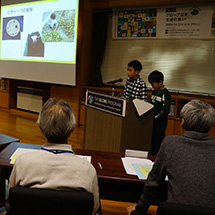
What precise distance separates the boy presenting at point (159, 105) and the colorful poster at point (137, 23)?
2328 mm

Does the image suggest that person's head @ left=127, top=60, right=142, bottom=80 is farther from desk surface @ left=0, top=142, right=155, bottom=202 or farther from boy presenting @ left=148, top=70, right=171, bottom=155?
desk surface @ left=0, top=142, right=155, bottom=202

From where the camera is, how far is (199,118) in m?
1.30

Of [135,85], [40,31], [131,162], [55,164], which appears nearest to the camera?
[55,164]

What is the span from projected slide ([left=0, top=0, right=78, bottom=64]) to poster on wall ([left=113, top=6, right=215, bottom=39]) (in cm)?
110

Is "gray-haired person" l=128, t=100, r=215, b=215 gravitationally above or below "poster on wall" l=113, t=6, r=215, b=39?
below

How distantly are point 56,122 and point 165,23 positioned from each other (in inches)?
170

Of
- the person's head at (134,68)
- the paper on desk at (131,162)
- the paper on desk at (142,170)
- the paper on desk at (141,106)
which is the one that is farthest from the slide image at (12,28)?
the paper on desk at (142,170)

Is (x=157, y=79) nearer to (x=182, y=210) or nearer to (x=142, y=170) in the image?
Result: (x=142, y=170)

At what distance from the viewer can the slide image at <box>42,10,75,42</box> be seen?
484cm

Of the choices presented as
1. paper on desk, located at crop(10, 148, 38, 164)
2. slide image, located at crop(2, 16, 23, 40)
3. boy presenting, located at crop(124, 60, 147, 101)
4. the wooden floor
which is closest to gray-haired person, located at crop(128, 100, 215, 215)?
paper on desk, located at crop(10, 148, 38, 164)

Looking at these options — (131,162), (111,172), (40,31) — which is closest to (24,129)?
(40,31)

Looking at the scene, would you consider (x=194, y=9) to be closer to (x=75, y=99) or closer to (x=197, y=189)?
(x=75, y=99)

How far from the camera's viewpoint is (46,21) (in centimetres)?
512

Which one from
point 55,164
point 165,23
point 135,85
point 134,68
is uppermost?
point 165,23
